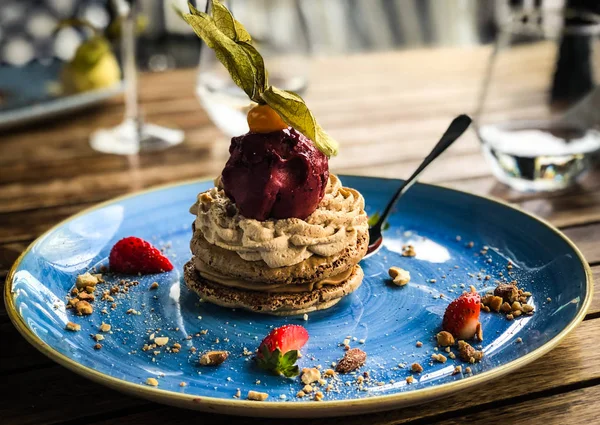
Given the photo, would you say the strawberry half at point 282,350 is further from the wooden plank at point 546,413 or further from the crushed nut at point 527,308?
the crushed nut at point 527,308

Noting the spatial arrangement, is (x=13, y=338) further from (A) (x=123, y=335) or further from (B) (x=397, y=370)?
(B) (x=397, y=370)

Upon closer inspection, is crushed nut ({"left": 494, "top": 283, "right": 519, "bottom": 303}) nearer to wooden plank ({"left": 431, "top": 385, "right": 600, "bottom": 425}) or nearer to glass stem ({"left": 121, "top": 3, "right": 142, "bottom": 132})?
wooden plank ({"left": 431, "top": 385, "right": 600, "bottom": 425})

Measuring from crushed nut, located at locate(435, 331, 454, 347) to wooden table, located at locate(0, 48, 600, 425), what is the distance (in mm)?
94

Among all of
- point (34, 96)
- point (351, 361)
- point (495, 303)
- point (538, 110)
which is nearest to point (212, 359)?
point (351, 361)

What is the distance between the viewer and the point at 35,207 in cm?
207

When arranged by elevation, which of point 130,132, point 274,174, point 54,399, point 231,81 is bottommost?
point 130,132

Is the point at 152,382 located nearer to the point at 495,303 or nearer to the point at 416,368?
the point at 416,368

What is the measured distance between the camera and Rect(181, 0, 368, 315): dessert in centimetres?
141

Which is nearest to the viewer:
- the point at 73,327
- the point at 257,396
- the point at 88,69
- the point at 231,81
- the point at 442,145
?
the point at 257,396

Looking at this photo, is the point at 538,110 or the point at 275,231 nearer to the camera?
the point at 275,231

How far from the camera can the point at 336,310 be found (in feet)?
4.67

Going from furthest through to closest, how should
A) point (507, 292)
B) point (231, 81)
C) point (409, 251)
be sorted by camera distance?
point (231, 81)
point (409, 251)
point (507, 292)

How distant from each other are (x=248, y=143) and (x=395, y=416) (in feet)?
1.90

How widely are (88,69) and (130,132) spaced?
362 millimetres
